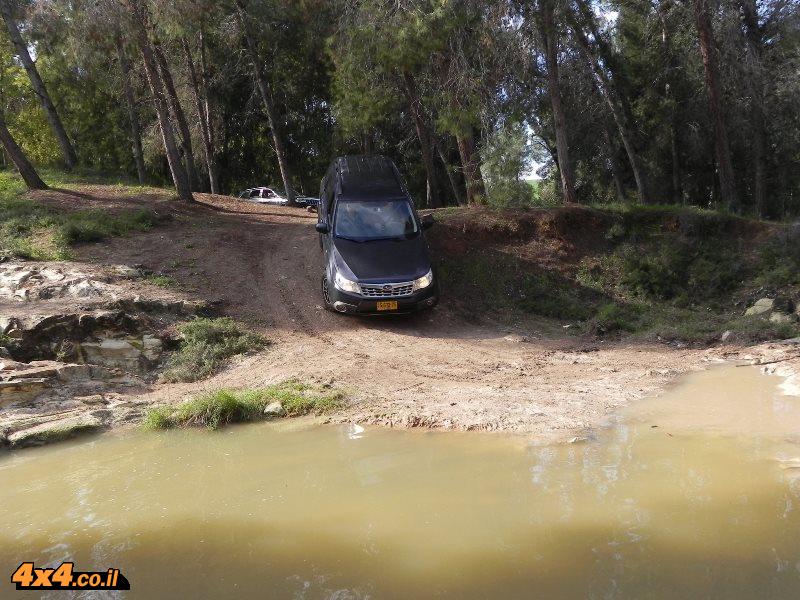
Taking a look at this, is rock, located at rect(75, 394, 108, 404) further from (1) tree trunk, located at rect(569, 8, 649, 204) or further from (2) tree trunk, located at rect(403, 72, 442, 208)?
(1) tree trunk, located at rect(569, 8, 649, 204)

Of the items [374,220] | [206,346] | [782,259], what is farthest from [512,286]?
[206,346]

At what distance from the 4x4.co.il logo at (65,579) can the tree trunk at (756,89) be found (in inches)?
742

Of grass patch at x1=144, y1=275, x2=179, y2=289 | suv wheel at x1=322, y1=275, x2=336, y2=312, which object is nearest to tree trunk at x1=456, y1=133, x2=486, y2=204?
suv wheel at x1=322, y1=275, x2=336, y2=312

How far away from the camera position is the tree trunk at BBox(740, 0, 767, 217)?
1880cm

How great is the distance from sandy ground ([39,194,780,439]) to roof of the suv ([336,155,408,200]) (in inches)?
85.5

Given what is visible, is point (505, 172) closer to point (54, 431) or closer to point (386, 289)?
point (386, 289)

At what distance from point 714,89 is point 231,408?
52.3 feet

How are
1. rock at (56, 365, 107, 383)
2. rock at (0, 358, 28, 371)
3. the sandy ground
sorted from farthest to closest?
1. rock at (56, 365, 107, 383)
2. rock at (0, 358, 28, 371)
3. the sandy ground

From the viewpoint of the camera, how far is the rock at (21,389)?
28.3 ft

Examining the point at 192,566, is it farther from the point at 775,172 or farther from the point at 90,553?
the point at 775,172

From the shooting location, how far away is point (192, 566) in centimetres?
464

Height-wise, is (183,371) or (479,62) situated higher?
(479,62)

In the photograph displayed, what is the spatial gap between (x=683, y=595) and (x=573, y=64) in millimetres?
20854

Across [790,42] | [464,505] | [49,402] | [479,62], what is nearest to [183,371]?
[49,402]
